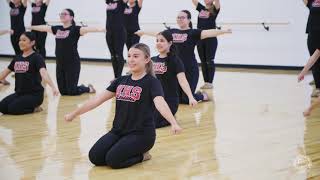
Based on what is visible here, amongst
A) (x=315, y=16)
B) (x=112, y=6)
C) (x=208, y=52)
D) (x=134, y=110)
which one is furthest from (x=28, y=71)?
(x=315, y=16)

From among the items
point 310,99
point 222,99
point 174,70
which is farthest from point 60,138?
point 310,99

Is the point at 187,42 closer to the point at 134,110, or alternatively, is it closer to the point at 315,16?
the point at 315,16

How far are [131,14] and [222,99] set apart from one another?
3721mm

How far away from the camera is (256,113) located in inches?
282

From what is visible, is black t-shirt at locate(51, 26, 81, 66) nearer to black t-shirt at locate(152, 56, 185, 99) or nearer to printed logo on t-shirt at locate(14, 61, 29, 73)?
printed logo on t-shirt at locate(14, 61, 29, 73)

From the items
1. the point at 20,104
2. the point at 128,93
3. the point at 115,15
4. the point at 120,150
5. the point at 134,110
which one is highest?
the point at 128,93

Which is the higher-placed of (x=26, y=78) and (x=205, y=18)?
(x=205, y=18)

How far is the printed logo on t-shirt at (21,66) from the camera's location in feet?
24.1

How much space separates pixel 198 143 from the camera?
5336 millimetres

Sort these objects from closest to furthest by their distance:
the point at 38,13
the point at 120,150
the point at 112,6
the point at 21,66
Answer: the point at 120,150
the point at 21,66
the point at 112,6
the point at 38,13

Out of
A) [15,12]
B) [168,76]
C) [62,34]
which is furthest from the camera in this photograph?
[15,12]

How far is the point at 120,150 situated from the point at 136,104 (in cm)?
44

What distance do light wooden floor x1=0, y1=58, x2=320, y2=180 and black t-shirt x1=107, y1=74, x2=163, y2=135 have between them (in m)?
0.35

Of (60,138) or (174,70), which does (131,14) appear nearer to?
(174,70)
